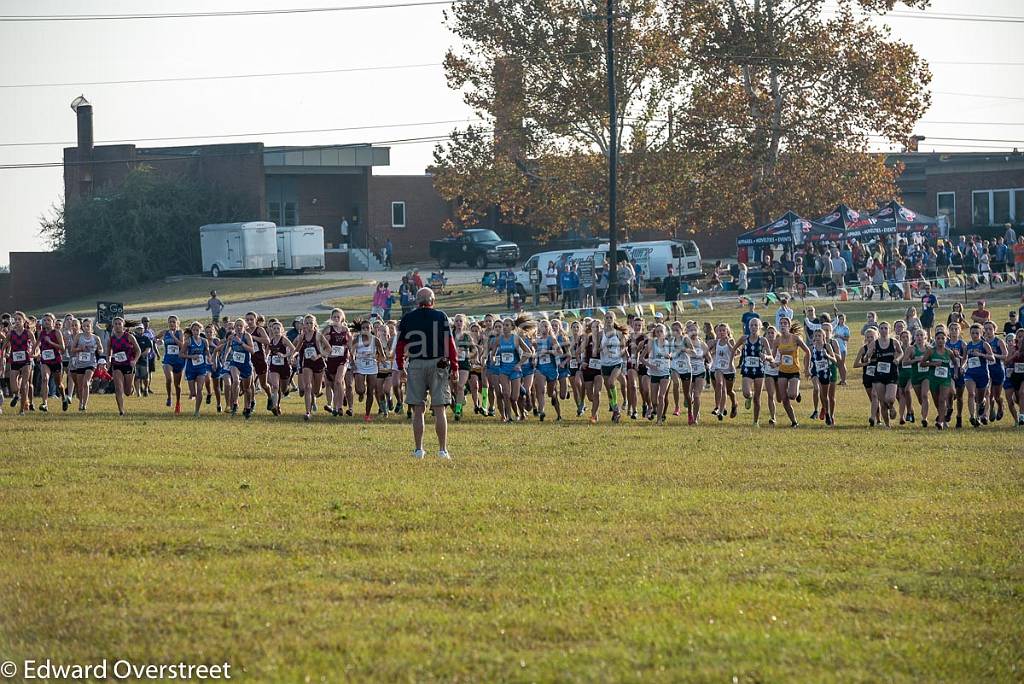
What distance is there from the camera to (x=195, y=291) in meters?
66.1

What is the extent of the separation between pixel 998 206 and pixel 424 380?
5808 cm

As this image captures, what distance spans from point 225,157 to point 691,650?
233 ft

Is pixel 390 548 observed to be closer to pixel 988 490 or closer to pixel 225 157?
pixel 988 490

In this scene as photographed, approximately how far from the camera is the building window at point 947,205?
68875 mm

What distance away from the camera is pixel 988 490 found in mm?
13898

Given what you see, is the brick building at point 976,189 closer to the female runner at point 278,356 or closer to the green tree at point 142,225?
the green tree at point 142,225

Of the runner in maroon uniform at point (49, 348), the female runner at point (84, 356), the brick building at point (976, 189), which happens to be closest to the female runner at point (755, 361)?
the female runner at point (84, 356)

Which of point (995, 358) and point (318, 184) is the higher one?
point (318, 184)

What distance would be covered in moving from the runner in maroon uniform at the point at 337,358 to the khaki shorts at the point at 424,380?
293 inches

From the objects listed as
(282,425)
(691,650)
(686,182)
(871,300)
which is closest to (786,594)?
(691,650)

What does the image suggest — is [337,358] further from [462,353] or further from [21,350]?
[21,350]

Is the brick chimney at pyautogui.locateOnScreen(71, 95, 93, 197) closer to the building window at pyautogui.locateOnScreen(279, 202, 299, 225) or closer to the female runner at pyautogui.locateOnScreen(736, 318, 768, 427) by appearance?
the building window at pyautogui.locateOnScreen(279, 202, 299, 225)

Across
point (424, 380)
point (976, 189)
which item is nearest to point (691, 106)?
point (976, 189)

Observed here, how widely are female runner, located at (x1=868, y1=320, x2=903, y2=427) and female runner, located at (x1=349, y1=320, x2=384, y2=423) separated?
28.0 ft
